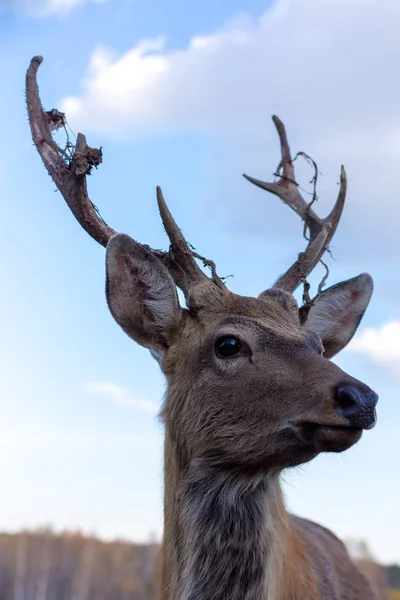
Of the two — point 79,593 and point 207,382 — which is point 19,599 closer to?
point 79,593

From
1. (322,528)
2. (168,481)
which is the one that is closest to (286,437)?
(168,481)

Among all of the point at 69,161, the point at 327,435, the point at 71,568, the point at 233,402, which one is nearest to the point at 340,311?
the point at 233,402

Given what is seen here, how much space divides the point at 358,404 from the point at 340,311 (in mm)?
1911

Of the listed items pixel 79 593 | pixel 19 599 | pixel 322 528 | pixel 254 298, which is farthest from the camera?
pixel 79 593

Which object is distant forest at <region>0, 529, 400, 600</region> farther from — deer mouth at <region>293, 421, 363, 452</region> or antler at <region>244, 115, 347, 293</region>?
deer mouth at <region>293, 421, 363, 452</region>

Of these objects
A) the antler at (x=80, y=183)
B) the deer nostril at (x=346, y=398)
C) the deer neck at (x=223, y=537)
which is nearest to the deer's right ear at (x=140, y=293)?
the antler at (x=80, y=183)

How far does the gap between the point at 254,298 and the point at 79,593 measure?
63.6 m

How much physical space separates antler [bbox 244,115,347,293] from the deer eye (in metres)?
1.27

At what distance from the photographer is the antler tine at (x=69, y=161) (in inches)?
251

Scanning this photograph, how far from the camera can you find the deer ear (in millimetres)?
6297

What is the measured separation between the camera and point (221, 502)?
5.23m

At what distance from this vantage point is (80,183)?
6430 millimetres

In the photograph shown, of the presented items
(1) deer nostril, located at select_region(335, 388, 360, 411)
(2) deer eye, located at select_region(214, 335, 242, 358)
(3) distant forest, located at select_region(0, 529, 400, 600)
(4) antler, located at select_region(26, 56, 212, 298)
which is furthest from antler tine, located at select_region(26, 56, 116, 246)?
(3) distant forest, located at select_region(0, 529, 400, 600)

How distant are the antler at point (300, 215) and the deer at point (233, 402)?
248mm
